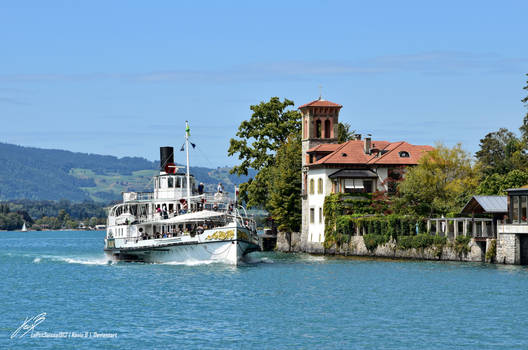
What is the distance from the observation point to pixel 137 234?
251ft

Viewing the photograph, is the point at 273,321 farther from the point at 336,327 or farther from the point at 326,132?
the point at 326,132

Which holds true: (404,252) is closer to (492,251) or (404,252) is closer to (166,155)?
(492,251)

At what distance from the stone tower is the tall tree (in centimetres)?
772

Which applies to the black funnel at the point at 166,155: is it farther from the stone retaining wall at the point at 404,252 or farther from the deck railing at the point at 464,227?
the deck railing at the point at 464,227

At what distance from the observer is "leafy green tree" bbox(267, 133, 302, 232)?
97.5 m

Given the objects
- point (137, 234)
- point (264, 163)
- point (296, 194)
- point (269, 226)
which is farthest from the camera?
point (269, 226)

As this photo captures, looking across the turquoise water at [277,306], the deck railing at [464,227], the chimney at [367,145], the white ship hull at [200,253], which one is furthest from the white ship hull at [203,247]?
the chimney at [367,145]

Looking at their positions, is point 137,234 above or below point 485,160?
below

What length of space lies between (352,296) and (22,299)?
1853cm

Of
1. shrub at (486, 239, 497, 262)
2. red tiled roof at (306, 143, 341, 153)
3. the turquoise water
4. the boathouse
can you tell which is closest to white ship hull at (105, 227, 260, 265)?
the turquoise water

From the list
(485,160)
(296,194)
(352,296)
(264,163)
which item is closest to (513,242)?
(352,296)

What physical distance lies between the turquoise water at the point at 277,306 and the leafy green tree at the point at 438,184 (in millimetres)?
9704
